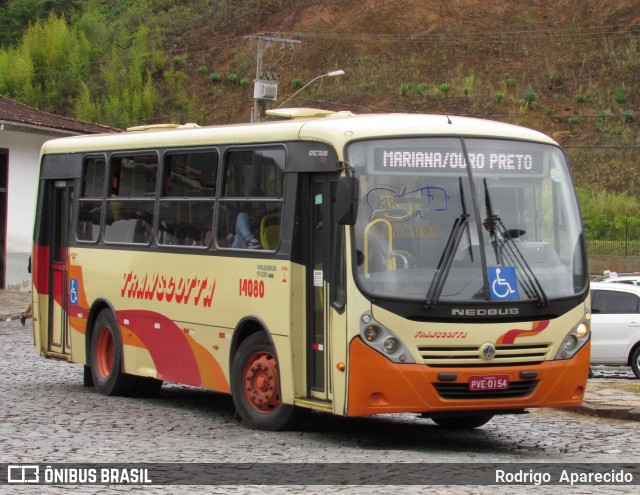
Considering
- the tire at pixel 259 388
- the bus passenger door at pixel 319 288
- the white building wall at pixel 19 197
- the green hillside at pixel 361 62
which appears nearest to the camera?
the bus passenger door at pixel 319 288

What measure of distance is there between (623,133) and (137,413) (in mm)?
57807

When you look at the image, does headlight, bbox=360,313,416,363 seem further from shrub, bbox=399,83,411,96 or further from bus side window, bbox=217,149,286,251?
shrub, bbox=399,83,411,96

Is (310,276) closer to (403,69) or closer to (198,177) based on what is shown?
(198,177)

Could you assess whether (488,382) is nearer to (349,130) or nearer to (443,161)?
(443,161)

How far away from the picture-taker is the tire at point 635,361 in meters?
21.9

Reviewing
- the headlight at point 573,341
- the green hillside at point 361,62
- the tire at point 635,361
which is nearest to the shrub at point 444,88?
the green hillside at point 361,62

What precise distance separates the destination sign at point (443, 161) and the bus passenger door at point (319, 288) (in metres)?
0.53

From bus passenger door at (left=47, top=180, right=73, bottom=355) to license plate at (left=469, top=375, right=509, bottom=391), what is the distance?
23.6 feet

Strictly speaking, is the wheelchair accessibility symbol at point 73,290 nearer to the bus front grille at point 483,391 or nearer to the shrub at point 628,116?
the bus front grille at point 483,391

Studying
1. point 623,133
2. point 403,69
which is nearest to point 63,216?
point 623,133

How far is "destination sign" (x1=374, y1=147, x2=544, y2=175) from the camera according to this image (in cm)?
1112

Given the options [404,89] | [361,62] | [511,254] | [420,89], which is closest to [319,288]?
[511,254]

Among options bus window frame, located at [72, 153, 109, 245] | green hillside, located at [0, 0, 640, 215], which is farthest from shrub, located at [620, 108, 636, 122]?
bus window frame, located at [72, 153, 109, 245]

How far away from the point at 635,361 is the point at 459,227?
1190cm
